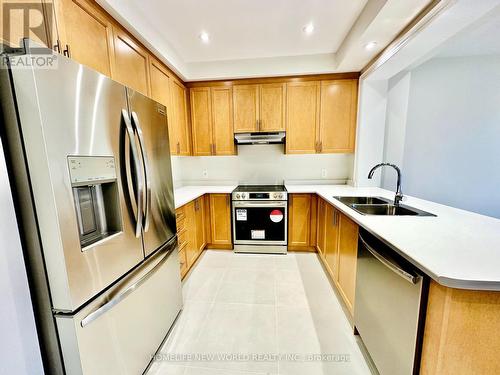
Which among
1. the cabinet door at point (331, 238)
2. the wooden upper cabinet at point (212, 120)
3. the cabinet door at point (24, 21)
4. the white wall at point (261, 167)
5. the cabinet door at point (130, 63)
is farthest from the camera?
the white wall at point (261, 167)

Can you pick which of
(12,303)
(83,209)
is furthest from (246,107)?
(12,303)

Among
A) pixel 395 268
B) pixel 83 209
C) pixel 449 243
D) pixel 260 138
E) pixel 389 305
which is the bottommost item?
pixel 389 305

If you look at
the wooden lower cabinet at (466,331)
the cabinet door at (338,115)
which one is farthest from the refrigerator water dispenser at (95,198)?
the cabinet door at (338,115)

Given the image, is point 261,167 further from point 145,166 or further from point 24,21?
point 24,21

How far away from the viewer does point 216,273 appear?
8.05ft

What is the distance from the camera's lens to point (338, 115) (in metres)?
2.80

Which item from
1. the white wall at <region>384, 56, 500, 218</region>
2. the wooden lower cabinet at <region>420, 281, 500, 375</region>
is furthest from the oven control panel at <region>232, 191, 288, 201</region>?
the wooden lower cabinet at <region>420, 281, 500, 375</region>

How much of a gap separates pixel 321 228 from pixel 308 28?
2.22 metres

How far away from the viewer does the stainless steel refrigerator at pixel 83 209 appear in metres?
0.75

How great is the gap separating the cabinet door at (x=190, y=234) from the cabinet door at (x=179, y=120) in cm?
74

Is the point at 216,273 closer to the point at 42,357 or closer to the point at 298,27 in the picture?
the point at 42,357

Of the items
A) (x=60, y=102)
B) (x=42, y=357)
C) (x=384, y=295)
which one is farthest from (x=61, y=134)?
(x=384, y=295)

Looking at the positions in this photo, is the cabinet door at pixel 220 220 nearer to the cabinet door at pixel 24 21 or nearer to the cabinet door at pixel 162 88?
the cabinet door at pixel 162 88

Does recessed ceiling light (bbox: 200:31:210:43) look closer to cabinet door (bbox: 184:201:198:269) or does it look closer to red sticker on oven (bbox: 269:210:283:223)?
cabinet door (bbox: 184:201:198:269)
